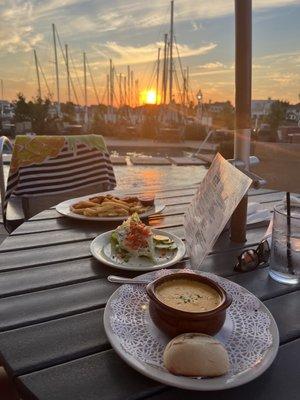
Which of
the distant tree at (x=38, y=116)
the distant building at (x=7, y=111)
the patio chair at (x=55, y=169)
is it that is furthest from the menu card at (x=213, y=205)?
the distant building at (x=7, y=111)

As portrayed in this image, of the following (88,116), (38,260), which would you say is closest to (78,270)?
(38,260)

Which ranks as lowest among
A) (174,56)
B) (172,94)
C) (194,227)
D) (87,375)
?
(87,375)

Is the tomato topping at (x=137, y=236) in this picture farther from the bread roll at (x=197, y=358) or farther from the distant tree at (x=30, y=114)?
the distant tree at (x=30, y=114)

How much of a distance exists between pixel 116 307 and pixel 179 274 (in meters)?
0.14

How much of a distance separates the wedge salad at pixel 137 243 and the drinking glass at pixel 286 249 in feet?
0.96

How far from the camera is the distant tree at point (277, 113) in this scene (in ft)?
44.8

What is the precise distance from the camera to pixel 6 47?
43.2ft

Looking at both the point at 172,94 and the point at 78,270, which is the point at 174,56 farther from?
the point at 78,270

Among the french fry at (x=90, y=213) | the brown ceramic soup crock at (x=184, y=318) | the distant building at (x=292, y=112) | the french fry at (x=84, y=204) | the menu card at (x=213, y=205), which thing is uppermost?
the distant building at (x=292, y=112)

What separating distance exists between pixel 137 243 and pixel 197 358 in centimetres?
51

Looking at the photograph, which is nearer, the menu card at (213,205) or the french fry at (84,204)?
the menu card at (213,205)

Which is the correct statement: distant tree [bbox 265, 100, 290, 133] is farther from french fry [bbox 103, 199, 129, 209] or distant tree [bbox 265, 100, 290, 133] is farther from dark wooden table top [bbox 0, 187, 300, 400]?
dark wooden table top [bbox 0, 187, 300, 400]

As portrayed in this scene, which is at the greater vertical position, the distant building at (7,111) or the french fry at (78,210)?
the distant building at (7,111)

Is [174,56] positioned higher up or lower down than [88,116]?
higher up
